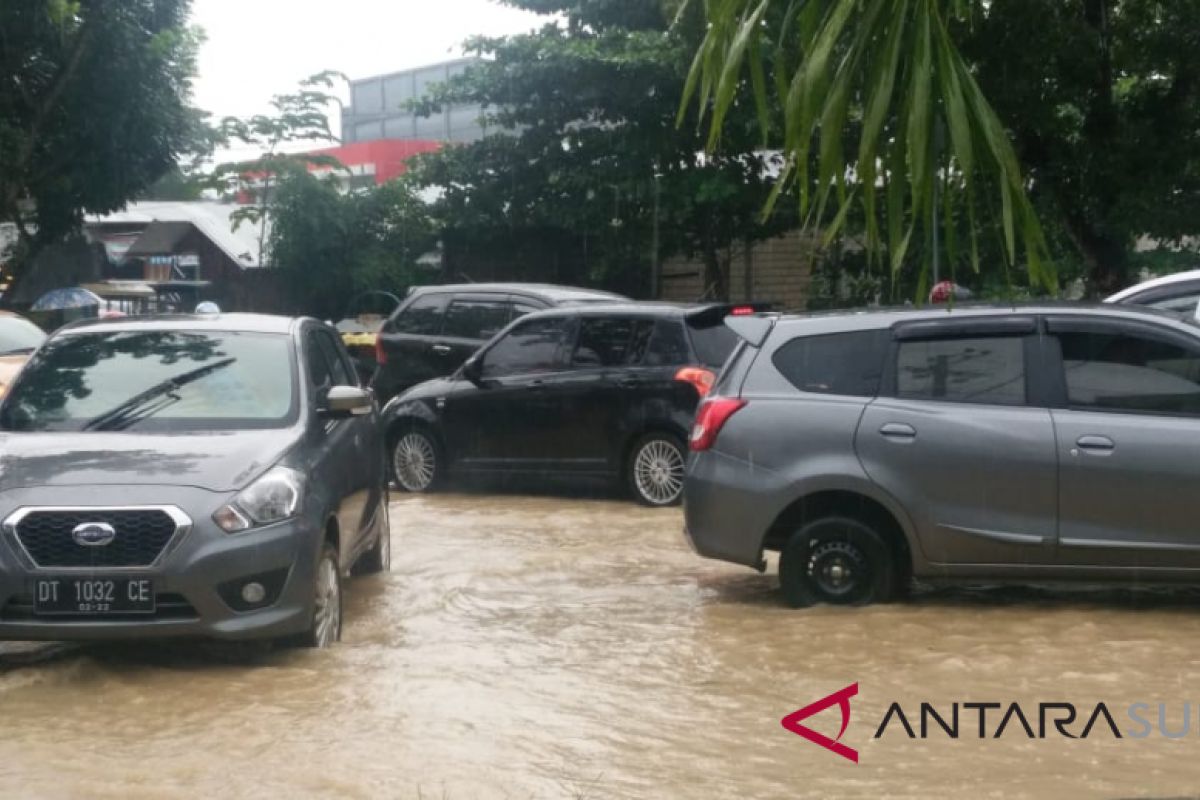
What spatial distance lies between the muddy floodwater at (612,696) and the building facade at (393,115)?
4208 centimetres

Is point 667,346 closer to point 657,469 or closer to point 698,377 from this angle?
point 698,377

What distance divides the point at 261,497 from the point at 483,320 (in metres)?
9.11

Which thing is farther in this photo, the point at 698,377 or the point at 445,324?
the point at 445,324

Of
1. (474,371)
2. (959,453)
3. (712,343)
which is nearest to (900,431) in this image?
(959,453)

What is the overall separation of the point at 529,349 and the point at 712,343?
1.76m

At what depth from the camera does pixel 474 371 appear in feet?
47.4

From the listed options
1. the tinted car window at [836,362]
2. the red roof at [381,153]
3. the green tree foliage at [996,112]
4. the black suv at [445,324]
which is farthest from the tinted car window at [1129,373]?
the red roof at [381,153]

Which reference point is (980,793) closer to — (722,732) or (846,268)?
(722,732)

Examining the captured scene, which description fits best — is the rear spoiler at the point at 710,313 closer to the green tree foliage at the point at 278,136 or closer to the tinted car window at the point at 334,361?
the tinted car window at the point at 334,361

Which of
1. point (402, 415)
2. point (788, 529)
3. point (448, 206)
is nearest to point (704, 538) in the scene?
point (788, 529)

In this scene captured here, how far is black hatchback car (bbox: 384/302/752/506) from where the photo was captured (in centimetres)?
1341

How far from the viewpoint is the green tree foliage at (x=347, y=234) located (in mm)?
29266

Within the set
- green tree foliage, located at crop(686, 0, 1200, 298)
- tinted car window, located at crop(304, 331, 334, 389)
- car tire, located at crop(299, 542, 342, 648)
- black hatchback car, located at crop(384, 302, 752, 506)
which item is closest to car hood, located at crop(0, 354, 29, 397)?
black hatchback car, located at crop(384, 302, 752, 506)

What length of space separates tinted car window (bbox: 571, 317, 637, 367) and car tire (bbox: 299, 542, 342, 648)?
18.8ft
